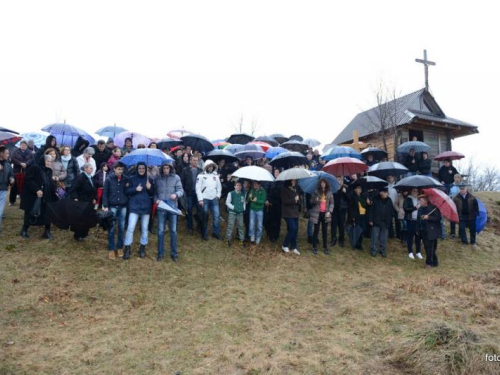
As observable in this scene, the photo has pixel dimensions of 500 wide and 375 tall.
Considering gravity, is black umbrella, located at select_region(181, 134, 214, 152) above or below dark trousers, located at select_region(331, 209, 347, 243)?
above

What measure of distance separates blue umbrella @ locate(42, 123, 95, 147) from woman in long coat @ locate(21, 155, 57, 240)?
9.85 ft

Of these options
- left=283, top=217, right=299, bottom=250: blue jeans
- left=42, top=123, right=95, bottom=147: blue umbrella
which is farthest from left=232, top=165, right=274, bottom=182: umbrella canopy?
left=42, top=123, right=95, bottom=147: blue umbrella

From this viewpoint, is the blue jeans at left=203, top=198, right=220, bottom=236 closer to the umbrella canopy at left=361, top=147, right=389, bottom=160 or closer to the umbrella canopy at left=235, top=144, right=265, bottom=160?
the umbrella canopy at left=235, top=144, right=265, bottom=160

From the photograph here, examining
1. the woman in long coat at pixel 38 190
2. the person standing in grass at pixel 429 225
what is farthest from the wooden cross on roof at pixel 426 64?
the woman in long coat at pixel 38 190

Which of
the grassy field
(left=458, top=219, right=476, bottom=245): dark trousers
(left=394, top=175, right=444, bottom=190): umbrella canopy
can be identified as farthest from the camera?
(left=458, top=219, right=476, bottom=245): dark trousers

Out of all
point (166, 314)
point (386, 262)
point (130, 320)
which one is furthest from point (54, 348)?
point (386, 262)

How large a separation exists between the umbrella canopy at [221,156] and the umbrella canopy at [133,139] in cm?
266

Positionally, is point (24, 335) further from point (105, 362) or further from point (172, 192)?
point (172, 192)

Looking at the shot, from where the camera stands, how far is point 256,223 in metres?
9.97

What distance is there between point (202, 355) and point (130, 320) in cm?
167

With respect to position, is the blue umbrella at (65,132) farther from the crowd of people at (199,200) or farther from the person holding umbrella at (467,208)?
the person holding umbrella at (467,208)

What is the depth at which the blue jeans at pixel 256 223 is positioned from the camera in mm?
9847

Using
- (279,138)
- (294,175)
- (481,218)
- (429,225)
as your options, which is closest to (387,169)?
(429,225)

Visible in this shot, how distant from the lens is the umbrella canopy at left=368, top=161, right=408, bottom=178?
11008 mm
